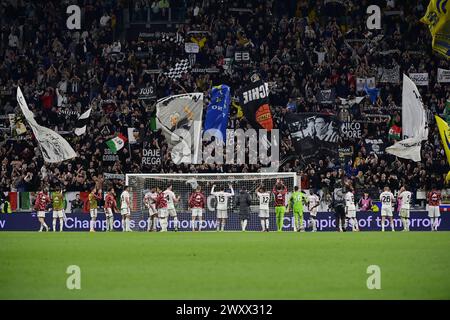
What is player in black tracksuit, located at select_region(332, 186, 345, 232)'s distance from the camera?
1430 inches

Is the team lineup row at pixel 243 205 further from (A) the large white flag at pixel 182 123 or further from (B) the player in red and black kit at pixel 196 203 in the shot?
(A) the large white flag at pixel 182 123

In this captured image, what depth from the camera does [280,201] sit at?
36625 millimetres

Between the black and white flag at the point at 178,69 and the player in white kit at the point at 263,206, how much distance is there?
27.8 feet

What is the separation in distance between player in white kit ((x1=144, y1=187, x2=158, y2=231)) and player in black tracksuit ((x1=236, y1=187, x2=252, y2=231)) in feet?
11.1

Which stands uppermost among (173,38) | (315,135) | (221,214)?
(173,38)

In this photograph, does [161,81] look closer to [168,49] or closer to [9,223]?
[168,49]

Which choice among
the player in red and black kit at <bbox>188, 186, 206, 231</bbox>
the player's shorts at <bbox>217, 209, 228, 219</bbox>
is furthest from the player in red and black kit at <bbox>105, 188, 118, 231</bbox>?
the player's shorts at <bbox>217, 209, 228, 219</bbox>

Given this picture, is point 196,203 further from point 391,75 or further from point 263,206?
point 391,75

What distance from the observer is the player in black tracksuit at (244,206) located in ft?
123

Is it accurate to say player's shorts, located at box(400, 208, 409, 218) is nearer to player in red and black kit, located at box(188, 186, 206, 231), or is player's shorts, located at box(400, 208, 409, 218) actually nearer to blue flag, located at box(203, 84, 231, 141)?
blue flag, located at box(203, 84, 231, 141)

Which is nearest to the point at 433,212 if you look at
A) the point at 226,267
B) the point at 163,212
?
the point at 163,212

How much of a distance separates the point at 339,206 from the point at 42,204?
11709mm

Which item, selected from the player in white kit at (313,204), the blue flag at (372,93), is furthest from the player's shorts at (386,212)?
the blue flag at (372,93)
